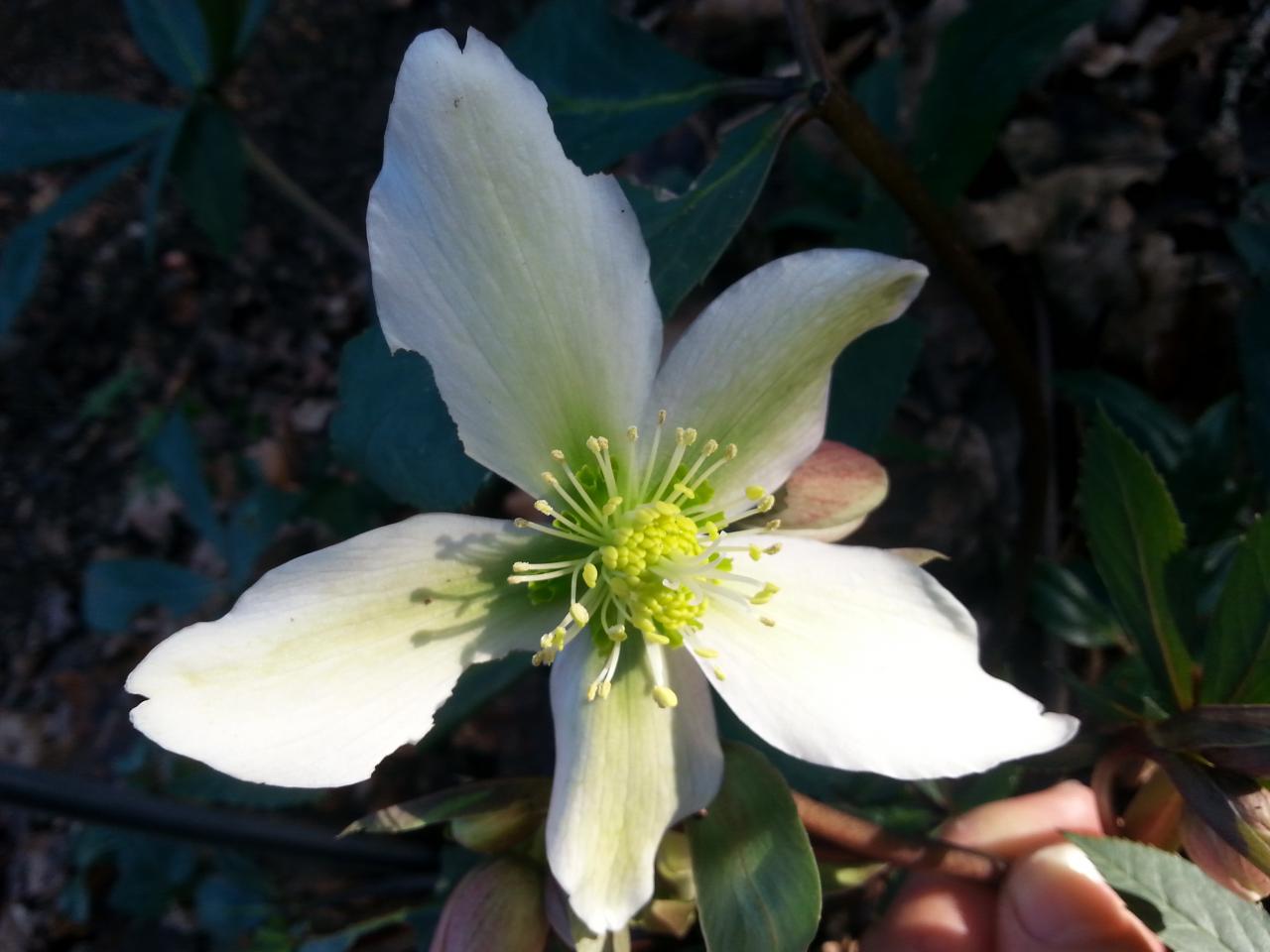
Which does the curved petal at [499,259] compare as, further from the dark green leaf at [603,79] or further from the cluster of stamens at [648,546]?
the dark green leaf at [603,79]

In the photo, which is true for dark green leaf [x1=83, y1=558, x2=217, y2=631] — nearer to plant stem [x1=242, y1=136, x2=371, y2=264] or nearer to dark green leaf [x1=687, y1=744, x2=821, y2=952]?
plant stem [x1=242, y1=136, x2=371, y2=264]

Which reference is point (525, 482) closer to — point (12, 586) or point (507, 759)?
point (507, 759)

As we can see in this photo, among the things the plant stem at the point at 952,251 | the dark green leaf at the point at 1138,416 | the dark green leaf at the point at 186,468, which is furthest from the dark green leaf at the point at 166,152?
the dark green leaf at the point at 1138,416

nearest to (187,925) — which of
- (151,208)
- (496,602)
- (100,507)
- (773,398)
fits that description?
(100,507)

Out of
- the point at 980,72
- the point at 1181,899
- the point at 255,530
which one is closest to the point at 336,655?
the point at 1181,899

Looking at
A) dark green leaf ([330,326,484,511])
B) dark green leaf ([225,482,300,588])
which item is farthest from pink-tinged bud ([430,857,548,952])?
dark green leaf ([225,482,300,588])

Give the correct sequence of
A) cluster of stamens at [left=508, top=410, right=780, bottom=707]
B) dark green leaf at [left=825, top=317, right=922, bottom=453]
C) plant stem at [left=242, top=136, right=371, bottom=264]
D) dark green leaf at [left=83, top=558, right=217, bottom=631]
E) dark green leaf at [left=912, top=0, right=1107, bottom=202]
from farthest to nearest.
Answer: dark green leaf at [left=83, top=558, right=217, bottom=631], plant stem at [left=242, top=136, right=371, bottom=264], dark green leaf at [left=825, top=317, right=922, bottom=453], dark green leaf at [left=912, top=0, right=1107, bottom=202], cluster of stamens at [left=508, top=410, right=780, bottom=707]
